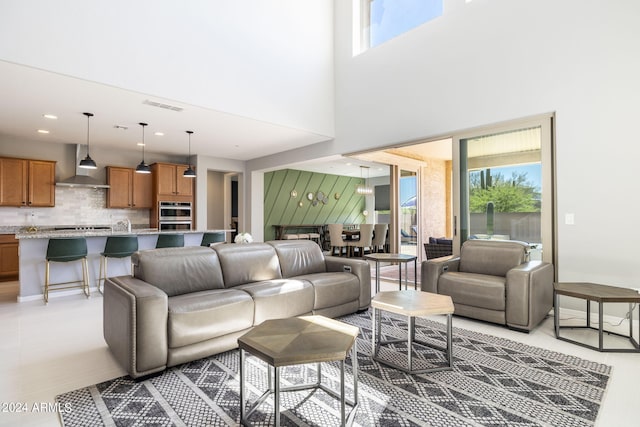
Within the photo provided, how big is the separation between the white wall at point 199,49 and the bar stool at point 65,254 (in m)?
2.42

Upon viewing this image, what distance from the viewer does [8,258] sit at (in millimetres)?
5953

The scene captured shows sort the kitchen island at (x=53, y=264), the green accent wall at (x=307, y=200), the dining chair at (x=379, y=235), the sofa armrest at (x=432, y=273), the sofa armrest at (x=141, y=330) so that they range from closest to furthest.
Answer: the sofa armrest at (x=141, y=330) → the sofa armrest at (x=432, y=273) → the kitchen island at (x=53, y=264) → the dining chair at (x=379, y=235) → the green accent wall at (x=307, y=200)

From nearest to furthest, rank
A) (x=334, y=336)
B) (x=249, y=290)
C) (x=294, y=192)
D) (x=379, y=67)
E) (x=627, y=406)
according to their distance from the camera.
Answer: (x=334, y=336) → (x=627, y=406) → (x=249, y=290) → (x=379, y=67) → (x=294, y=192)

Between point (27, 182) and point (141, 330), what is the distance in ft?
20.1

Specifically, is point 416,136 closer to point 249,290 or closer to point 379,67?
point 379,67

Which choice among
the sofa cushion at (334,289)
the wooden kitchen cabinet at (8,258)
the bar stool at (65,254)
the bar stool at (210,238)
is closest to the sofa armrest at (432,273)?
the sofa cushion at (334,289)

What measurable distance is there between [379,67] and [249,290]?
446cm

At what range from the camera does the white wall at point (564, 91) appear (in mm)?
3410

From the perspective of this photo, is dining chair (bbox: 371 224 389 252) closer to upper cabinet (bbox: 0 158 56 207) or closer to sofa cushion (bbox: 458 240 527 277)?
sofa cushion (bbox: 458 240 527 277)

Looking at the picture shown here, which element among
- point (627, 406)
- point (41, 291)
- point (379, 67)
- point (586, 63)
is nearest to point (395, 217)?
point (379, 67)

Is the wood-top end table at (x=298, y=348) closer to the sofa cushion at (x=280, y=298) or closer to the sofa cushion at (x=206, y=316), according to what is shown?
the sofa cushion at (x=206, y=316)

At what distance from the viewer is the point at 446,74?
15.7ft

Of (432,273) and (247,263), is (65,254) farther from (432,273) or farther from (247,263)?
(432,273)

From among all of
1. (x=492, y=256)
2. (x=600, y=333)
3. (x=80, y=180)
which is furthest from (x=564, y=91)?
(x=80, y=180)
